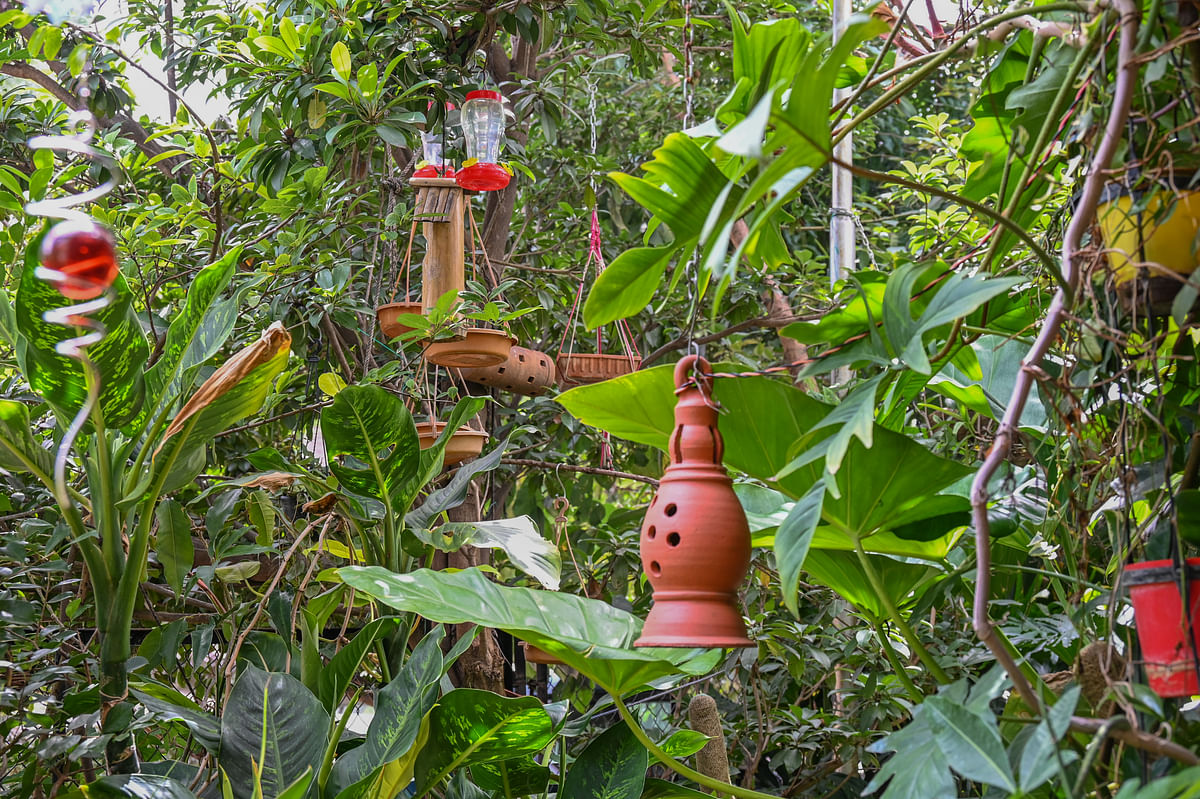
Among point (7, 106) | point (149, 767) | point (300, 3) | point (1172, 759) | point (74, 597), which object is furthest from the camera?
point (300, 3)

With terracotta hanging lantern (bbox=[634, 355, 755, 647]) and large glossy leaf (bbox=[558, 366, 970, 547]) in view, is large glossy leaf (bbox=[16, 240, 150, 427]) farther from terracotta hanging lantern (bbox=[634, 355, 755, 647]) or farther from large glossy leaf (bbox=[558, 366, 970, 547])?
terracotta hanging lantern (bbox=[634, 355, 755, 647])

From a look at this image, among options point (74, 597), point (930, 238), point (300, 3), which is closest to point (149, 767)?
point (74, 597)

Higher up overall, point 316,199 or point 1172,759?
point 316,199

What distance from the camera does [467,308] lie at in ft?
6.82

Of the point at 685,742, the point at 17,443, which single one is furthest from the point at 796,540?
the point at 17,443

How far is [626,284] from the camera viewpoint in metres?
1.07

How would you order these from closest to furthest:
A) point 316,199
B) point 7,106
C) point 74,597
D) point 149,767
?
1. point 149,767
2. point 74,597
3. point 316,199
4. point 7,106

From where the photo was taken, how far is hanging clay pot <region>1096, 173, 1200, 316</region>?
790mm

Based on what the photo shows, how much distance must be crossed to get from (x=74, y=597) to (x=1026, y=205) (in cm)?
192

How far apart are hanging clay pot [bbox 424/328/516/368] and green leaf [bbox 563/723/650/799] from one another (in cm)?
87

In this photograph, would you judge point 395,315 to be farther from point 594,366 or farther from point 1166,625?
point 1166,625

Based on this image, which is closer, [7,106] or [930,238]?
[7,106]

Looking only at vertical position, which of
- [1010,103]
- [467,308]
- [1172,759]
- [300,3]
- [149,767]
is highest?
[300,3]

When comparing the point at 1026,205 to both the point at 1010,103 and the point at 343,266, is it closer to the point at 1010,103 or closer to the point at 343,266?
the point at 1010,103
